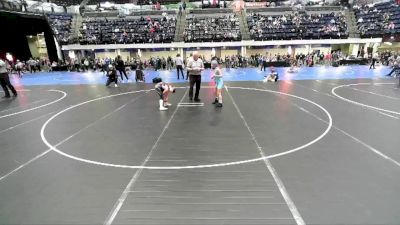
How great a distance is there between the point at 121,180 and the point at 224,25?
33569 millimetres

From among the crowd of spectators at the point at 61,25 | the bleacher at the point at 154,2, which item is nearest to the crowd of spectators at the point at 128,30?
the crowd of spectators at the point at 61,25

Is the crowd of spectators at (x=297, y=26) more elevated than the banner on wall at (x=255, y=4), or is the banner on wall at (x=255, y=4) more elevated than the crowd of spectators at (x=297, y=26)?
the banner on wall at (x=255, y=4)

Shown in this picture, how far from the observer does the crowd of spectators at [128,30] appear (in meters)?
33.4

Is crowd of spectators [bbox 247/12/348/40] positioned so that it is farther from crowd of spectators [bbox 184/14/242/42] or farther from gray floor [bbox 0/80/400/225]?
gray floor [bbox 0/80/400/225]

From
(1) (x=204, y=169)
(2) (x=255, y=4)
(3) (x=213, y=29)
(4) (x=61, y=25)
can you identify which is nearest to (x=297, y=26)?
(2) (x=255, y=4)

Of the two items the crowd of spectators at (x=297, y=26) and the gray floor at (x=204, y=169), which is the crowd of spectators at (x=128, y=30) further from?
the gray floor at (x=204, y=169)

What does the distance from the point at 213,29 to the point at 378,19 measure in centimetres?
1877

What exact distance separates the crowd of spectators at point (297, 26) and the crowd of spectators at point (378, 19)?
1.98 m

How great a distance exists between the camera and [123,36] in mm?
34094

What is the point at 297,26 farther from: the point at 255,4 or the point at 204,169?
the point at 204,169

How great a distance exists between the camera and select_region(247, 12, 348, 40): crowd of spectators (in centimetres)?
3312

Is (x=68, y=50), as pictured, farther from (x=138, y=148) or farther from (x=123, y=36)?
(x=138, y=148)

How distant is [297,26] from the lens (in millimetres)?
34812

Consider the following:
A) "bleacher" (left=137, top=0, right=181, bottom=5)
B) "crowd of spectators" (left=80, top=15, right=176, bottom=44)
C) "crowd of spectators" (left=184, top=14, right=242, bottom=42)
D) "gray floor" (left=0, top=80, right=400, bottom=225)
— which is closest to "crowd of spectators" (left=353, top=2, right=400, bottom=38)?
"crowd of spectators" (left=184, top=14, right=242, bottom=42)
